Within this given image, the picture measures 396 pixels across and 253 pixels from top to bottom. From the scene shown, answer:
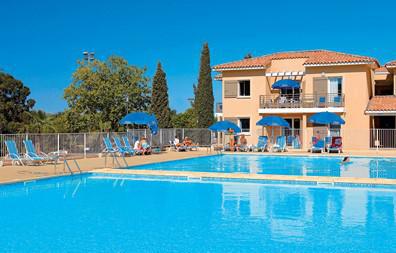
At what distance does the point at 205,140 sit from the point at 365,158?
13285 millimetres

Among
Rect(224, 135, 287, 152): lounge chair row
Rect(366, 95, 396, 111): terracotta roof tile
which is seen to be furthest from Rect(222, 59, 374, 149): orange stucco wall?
Rect(224, 135, 287, 152): lounge chair row

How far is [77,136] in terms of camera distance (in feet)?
75.9

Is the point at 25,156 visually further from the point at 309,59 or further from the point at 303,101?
the point at 309,59

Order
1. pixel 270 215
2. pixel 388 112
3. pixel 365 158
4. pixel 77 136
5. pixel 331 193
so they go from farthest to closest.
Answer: pixel 388 112 < pixel 365 158 < pixel 77 136 < pixel 331 193 < pixel 270 215

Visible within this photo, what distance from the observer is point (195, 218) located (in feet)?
32.0

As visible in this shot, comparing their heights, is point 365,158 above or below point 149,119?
below

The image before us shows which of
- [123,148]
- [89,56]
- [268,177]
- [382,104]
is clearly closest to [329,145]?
Answer: [382,104]

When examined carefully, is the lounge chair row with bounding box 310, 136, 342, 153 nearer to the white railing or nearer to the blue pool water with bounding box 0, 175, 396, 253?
the white railing

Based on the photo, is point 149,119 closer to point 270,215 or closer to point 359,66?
point 359,66

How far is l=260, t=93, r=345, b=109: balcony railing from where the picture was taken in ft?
100

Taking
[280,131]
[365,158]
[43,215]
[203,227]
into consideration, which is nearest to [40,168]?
[43,215]

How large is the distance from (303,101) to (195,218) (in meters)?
22.7

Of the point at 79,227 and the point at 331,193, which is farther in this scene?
the point at 331,193

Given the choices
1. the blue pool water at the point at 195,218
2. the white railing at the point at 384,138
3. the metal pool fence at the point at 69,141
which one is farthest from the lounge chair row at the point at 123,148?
the white railing at the point at 384,138
